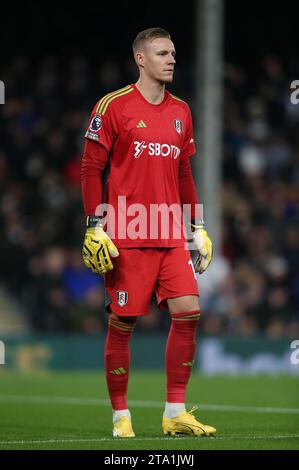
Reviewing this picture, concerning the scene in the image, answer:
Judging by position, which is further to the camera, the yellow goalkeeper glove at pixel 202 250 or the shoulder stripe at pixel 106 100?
the yellow goalkeeper glove at pixel 202 250

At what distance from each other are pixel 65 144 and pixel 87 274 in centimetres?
303

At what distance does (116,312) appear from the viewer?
7.59 meters

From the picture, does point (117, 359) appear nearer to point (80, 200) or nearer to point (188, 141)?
point (188, 141)

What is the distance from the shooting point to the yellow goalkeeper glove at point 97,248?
24.6ft

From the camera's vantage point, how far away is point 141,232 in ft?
25.2

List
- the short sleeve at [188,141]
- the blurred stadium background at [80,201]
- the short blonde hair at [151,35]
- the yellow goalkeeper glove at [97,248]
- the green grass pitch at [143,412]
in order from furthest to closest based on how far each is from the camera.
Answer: the blurred stadium background at [80,201], the short sleeve at [188,141], the short blonde hair at [151,35], the yellow goalkeeper glove at [97,248], the green grass pitch at [143,412]

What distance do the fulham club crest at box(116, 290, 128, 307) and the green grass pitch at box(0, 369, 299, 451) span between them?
827 millimetres

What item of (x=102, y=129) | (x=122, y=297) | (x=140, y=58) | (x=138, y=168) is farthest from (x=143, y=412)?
(x=140, y=58)

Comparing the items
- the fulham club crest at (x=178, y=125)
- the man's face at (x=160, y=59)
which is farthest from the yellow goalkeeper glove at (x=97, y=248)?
the man's face at (x=160, y=59)

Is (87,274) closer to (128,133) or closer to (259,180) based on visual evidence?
(259,180)

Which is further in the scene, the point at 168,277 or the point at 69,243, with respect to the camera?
the point at 69,243

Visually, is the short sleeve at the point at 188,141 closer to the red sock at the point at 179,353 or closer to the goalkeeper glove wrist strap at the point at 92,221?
the goalkeeper glove wrist strap at the point at 92,221
